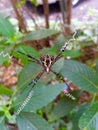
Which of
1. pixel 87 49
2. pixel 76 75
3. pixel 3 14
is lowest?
pixel 87 49

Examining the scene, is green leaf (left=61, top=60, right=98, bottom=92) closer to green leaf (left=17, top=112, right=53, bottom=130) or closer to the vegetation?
the vegetation

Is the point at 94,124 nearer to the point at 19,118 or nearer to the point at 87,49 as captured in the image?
the point at 19,118

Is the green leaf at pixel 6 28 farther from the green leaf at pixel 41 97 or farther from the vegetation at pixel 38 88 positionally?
the green leaf at pixel 41 97

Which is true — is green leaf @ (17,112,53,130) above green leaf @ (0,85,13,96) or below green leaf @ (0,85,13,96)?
below

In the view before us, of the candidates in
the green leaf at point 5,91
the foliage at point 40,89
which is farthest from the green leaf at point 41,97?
the green leaf at point 5,91

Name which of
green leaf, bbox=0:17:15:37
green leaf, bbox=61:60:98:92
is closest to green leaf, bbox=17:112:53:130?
green leaf, bbox=61:60:98:92

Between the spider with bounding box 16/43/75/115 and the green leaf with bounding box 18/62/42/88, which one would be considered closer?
the spider with bounding box 16/43/75/115

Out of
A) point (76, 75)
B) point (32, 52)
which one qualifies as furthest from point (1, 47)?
point (76, 75)
